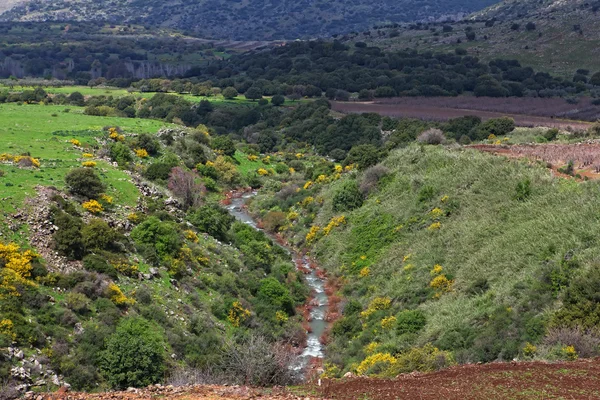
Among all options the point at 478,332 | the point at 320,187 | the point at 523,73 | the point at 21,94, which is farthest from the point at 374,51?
the point at 478,332

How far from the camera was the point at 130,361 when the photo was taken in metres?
27.1

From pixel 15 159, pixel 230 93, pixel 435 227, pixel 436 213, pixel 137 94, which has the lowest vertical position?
pixel 230 93

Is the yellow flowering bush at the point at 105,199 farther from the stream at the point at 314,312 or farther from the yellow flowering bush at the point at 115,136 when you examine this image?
the yellow flowering bush at the point at 115,136

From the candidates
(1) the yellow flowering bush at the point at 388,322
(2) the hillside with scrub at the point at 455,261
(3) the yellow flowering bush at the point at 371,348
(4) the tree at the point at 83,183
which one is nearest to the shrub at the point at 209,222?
(4) the tree at the point at 83,183

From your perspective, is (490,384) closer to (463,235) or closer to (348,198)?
(463,235)

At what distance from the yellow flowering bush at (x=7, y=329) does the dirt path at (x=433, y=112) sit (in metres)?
60.2

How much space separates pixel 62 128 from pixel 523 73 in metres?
92.2

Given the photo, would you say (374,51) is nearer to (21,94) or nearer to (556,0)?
(556,0)

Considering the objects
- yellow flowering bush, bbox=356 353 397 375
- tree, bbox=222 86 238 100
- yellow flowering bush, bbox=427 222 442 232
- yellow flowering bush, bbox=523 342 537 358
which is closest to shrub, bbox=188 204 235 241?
yellow flowering bush, bbox=427 222 442 232

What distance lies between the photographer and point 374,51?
6314 inches

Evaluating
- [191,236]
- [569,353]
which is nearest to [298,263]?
[191,236]

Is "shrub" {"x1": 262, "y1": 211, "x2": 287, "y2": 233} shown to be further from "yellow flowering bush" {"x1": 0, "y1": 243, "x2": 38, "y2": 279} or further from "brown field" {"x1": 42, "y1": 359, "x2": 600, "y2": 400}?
"brown field" {"x1": 42, "y1": 359, "x2": 600, "y2": 400}

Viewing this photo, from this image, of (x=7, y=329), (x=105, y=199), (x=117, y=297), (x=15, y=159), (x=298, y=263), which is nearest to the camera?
(x=7, y=329)

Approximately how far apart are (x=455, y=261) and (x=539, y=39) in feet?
405
